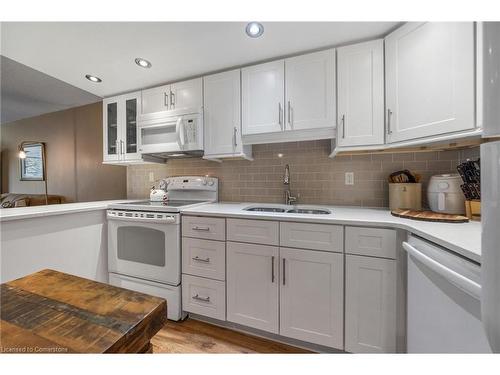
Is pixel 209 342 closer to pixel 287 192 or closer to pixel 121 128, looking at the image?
pixel 287 192

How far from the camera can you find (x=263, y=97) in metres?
1.75

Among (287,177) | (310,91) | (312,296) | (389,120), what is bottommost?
(312,296)

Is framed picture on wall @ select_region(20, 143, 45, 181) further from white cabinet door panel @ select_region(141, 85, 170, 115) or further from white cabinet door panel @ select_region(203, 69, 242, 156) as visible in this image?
white cabinet door panel @ select_region(203, 69, 242, 156)

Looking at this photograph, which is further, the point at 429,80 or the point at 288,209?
the point at 288,209

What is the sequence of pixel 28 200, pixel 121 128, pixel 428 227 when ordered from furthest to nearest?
pixel 28 200 → pixel 121 128 → pixel 428 227

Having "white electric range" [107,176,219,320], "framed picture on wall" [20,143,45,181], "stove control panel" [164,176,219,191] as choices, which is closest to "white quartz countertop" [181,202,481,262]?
"white electric range" [107,176,219,320]

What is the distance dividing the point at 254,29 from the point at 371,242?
1585 millimetres

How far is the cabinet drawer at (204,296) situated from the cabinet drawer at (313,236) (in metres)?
0.62

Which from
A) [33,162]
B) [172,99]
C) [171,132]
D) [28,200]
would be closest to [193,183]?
[171,132]

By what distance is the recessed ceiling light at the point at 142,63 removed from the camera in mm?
1807

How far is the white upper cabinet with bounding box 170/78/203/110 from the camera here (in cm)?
196
